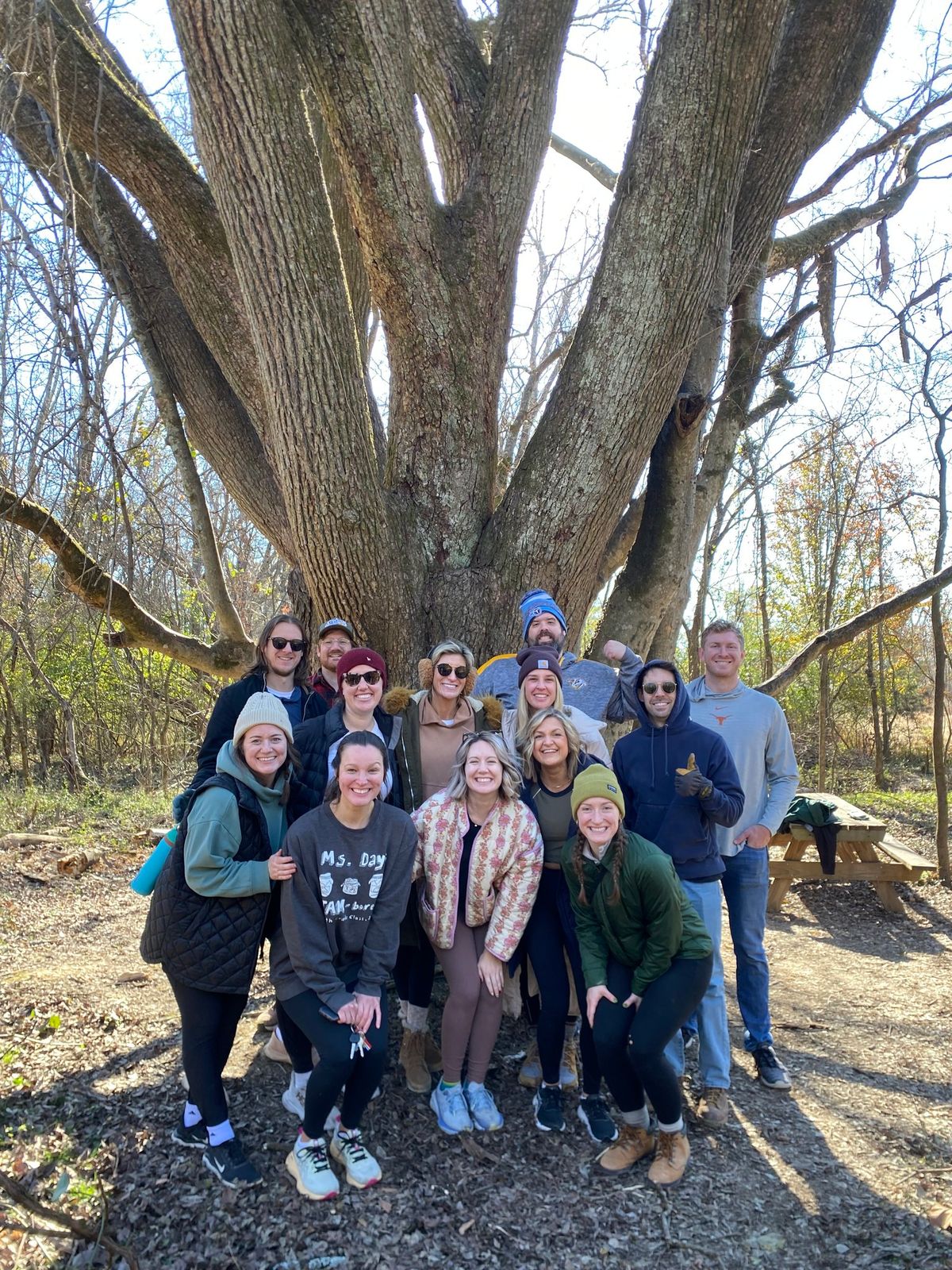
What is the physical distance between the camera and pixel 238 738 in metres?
2.99

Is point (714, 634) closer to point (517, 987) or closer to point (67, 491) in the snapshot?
point (517, 987)

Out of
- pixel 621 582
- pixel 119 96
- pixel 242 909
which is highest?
pixel 119 96

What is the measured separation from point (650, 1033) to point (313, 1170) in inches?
48.6

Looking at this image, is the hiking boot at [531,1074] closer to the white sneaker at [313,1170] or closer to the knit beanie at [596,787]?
the white sneaker at [313,1170]

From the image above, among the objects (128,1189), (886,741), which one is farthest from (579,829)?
(886,741)

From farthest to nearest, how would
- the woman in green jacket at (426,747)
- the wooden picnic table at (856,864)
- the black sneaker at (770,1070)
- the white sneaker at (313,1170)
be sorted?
the wooden picnic table at (856,864) → the black sneaker at (770,1070) → the woman in green jacket at (426,747) → the white sneaker at (313,1170)

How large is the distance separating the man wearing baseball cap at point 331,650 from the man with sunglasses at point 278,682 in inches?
5.4

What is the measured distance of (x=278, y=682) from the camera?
149 inches

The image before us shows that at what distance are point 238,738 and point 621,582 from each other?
314 cm

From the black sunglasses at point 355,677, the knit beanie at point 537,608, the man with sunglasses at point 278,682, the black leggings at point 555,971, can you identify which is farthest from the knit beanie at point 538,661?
the man with sunglasses at point 278,682

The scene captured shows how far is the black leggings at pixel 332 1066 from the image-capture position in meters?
2.77

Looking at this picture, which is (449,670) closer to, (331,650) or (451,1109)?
(331,650)

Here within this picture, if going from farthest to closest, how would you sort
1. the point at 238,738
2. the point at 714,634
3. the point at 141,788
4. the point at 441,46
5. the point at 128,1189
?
the point at 141,788, the point at 441,46, the point at 714,634, the point at 238,738, the point at 128,1189

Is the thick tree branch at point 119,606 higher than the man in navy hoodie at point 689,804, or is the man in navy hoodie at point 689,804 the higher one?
the thick tree branch at point 119,606
